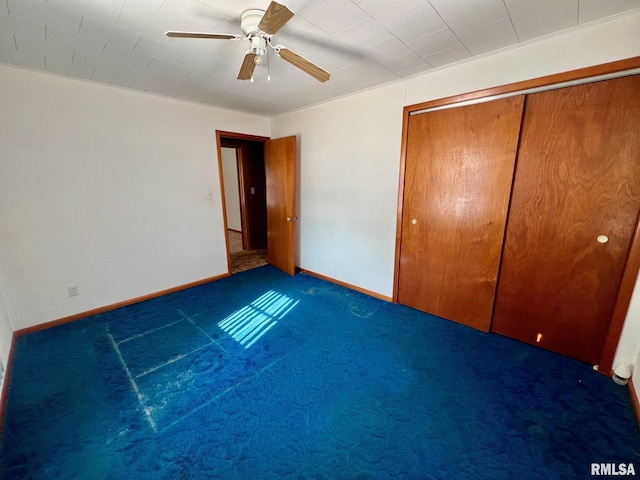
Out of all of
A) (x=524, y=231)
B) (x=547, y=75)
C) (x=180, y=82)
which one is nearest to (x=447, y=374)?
(x=524, y=231)

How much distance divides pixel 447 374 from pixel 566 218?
1.47 metres

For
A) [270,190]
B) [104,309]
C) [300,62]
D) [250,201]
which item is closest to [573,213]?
[300,62]

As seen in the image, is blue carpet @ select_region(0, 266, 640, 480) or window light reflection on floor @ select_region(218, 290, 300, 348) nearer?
blue carpet @ select_region(0, 266, 640, 480)

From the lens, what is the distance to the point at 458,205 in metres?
2.32

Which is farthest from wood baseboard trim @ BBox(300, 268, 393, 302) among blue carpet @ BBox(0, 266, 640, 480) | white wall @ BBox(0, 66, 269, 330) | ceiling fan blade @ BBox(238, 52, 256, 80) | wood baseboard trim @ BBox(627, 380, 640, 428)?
ceiling fan blade @ BBox(238, 52, 256, 80)

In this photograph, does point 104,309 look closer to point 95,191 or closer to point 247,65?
point 95,191

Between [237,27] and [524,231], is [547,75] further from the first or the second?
[237,27]

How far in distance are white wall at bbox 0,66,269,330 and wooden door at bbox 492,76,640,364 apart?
136 inches

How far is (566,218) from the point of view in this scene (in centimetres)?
187

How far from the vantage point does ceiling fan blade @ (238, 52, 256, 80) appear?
5.15 ft

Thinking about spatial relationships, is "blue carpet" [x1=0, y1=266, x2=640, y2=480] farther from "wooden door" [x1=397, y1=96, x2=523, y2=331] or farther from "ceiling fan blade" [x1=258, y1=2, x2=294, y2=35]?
"ceiling fan blade" [x1=258, y1=2, x2=294, y2=35]

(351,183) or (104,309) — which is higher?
(351,183)

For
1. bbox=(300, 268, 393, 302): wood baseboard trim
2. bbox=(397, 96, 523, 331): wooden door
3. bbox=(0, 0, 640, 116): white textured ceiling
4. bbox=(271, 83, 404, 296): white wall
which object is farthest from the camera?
bbox=(300, 268, 393, 302): wood baseboard trim
